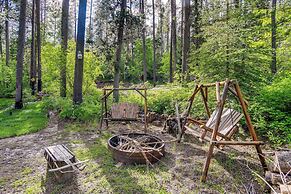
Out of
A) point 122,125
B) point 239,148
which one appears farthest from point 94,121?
point 239,148

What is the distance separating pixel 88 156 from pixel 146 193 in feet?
5.83

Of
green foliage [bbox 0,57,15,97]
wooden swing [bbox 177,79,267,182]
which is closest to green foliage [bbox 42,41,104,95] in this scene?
green foliage [bbox 0,57,15,97]

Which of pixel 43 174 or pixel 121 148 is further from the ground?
pixel 121 148

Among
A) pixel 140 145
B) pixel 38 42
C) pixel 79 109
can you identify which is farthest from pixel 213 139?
pixel 38 42

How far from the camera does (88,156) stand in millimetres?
4590

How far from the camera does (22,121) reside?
24.0 feet

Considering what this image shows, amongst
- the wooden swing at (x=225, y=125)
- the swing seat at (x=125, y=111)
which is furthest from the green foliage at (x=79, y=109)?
the wooden swing at (x=225, y=125)

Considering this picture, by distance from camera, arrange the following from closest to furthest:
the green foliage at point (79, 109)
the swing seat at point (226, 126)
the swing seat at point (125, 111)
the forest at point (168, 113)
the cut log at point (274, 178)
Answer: the cut log at point (274, 178), the forest at point (168, 113), the swing seat at point (226, 126), the swing seat at point (125, 111), the green foliage at point (79, 109)

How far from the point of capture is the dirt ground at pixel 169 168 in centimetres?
340

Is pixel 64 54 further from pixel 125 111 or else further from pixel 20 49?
pixel 125 111

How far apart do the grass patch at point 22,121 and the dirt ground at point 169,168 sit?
0.50 metres

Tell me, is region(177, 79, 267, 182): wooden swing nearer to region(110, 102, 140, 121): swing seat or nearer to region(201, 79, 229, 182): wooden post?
region(201, 79, 229, 182): wooden post

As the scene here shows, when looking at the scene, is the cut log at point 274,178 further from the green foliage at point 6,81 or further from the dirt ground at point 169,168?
the green foliage at point 6,81

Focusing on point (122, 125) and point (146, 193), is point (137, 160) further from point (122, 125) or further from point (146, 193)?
point (122, 125)
